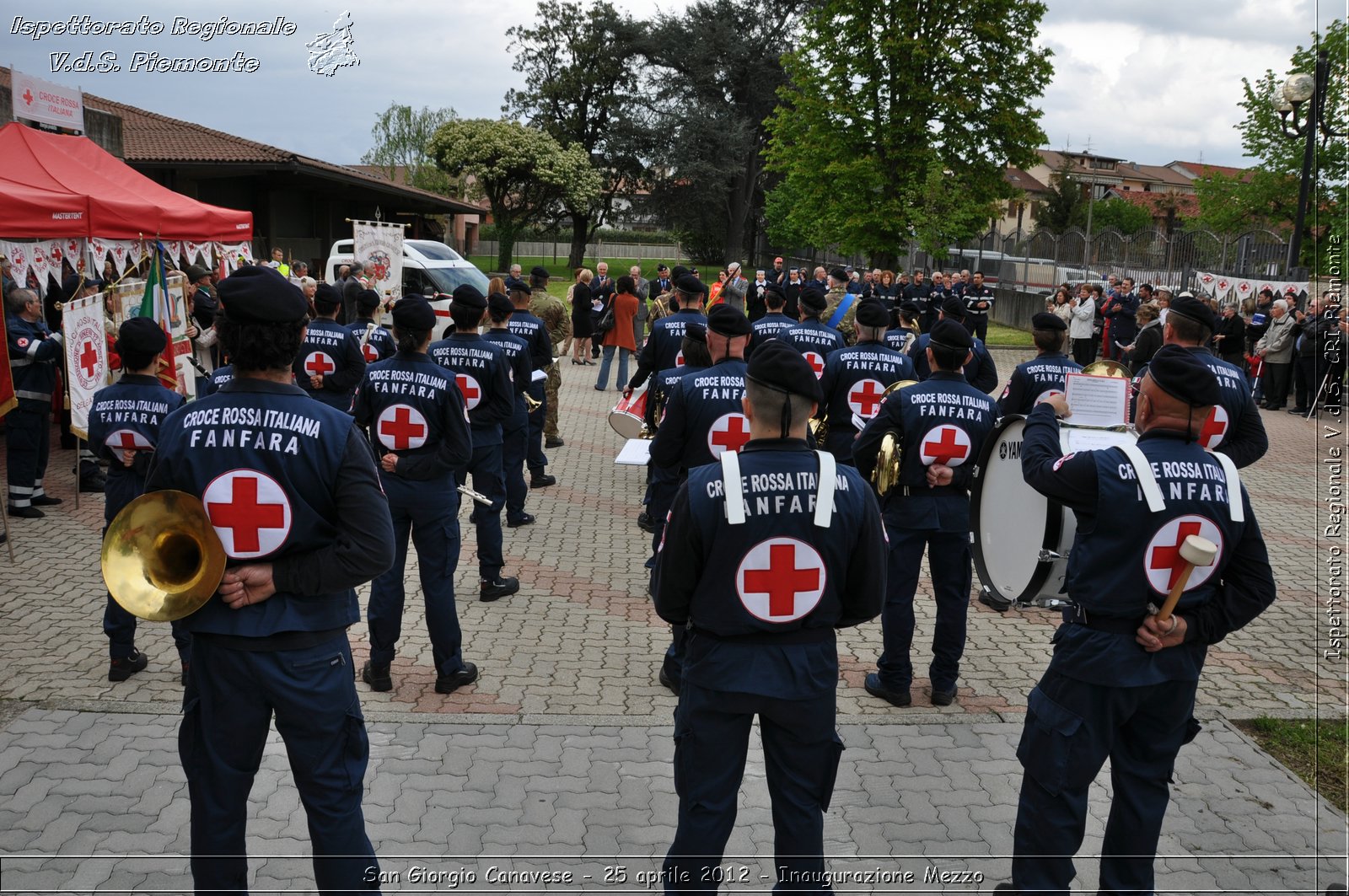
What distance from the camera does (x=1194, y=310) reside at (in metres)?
5.71

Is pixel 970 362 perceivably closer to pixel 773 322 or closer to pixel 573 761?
pixel 773 322

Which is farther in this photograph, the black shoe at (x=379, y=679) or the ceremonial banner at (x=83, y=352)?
the ceremonial banner at (x=83, y=352)

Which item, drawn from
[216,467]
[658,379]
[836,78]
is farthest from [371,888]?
[836,78]

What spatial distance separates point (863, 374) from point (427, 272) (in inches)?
586

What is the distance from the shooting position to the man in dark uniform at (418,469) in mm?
5746

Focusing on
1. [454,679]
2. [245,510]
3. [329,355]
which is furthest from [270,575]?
[329,355]

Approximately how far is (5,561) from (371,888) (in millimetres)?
6550

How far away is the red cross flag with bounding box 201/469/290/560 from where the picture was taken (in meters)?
3.31

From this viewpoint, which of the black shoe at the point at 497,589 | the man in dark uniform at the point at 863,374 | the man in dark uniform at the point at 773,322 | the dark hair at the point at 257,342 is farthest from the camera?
the man in dark uniform at the point at 773,322

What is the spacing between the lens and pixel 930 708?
6043 mm

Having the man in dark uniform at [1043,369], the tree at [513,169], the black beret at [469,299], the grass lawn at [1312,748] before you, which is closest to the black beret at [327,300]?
the black beret at [469,299]

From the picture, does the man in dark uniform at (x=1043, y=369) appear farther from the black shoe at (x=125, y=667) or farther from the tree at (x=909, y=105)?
the tree at (x=909, y=105)

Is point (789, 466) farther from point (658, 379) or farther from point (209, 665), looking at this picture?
point (658, 379)

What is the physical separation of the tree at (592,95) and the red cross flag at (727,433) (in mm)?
47070
